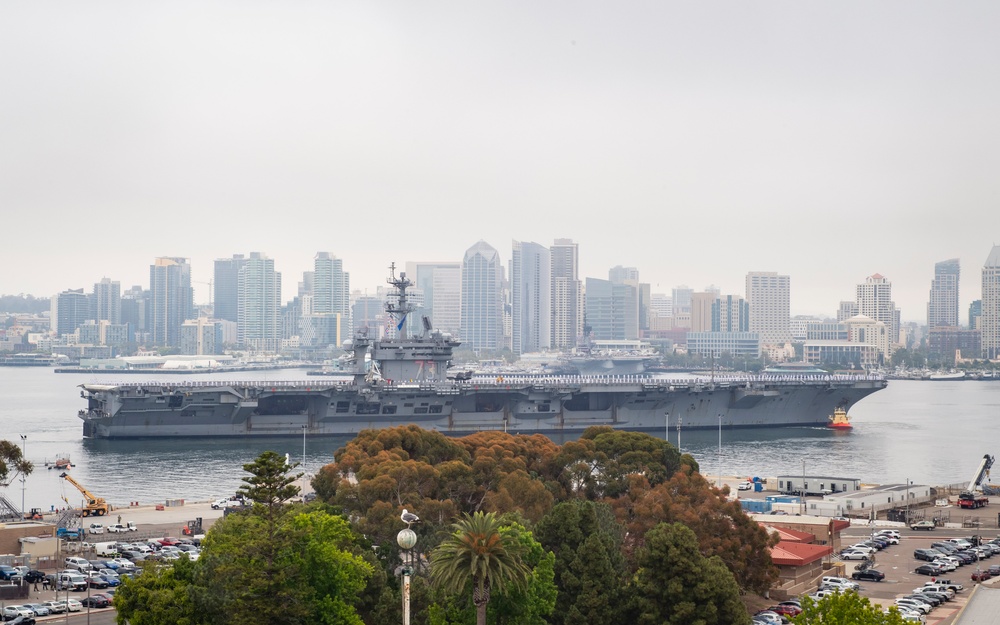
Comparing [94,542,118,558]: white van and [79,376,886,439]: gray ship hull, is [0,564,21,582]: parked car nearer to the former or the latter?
[94,542,118,558]: white van

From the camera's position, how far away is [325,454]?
5381cm

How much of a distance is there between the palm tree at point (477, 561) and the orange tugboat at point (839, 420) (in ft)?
176

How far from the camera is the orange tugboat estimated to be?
226 feet

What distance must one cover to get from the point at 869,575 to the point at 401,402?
113 ft

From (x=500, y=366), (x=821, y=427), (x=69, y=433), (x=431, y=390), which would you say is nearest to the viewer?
(x=431, y=390)

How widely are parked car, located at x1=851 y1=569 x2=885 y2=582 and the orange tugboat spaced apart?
138ft

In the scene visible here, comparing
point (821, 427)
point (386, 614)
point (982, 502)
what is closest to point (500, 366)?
point (821, 427)

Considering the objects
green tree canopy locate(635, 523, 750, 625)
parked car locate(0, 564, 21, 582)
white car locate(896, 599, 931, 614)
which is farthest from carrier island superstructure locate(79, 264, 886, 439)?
green tree canopy locate(635, 523, 750, 625)

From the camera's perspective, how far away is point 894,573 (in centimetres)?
2825

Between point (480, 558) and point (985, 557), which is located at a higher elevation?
point (480, 558)

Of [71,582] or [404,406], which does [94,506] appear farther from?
[404,406]

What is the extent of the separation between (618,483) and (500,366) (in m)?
161

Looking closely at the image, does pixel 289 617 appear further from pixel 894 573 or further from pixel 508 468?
pixel 894 573

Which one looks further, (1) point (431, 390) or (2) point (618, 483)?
Answer: (1) point (431, 390)
